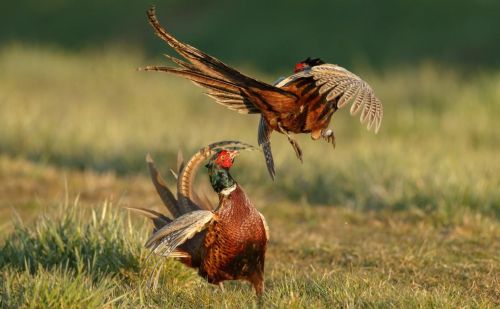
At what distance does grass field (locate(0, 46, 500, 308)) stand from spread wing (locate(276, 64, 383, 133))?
82cm

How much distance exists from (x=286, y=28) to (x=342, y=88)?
14444 millimetres

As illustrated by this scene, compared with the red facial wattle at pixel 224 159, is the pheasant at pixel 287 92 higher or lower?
higher

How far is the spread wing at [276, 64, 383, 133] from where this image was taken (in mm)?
4277

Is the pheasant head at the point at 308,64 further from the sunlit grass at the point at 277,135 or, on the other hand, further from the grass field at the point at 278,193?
the sunlit grass at the point at 277,135

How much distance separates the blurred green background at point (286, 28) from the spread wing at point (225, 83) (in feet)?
35.0

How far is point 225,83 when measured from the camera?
14.9ft

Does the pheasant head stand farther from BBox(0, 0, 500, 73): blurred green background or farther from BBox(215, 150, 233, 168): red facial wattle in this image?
BBox(0, 0, 500, 73): blurred green background

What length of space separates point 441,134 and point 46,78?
6.47m

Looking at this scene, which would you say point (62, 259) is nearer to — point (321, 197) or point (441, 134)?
point (321, 197)

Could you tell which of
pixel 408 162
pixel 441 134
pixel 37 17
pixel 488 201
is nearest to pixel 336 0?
pixel 37 17

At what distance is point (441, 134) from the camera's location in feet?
35.2

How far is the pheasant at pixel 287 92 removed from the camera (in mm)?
4340

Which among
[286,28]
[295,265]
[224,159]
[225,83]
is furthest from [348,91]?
[286,28]

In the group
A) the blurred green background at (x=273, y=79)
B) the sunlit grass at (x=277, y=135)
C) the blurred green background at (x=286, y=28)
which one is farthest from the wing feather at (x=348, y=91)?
the blurred green background at (x=286, y=28)
